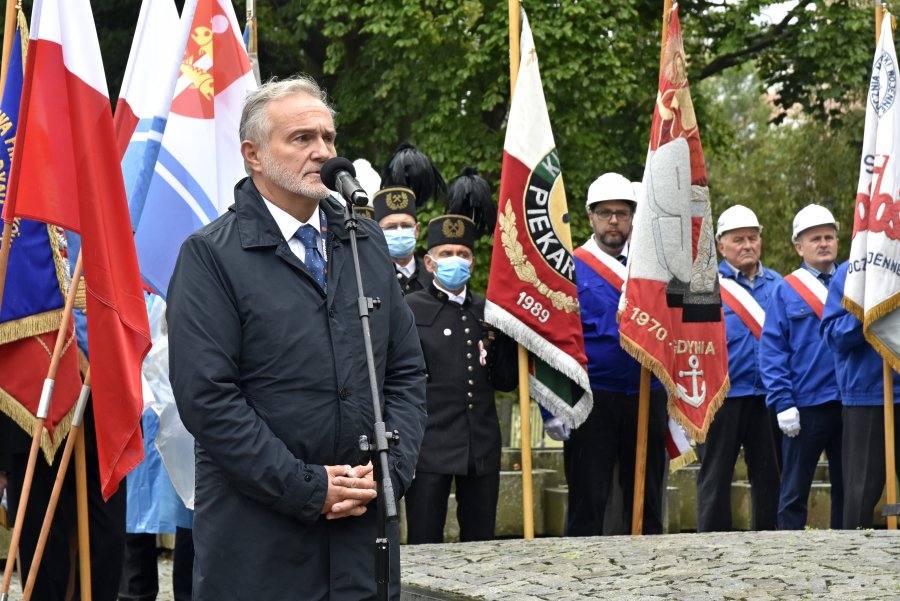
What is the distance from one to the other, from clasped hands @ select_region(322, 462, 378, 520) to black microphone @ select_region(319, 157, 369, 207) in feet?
2.42

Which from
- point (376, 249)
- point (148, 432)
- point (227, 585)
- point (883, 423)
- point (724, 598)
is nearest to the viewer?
point (227, 585)

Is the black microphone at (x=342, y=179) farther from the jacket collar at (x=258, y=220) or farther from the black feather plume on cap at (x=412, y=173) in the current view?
the black feather plume on cap at (x=412, y=173)

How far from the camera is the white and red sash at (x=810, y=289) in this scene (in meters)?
10.6

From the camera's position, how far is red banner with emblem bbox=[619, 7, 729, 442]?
890 centimetres

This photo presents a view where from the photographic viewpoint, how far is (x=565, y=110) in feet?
71.9

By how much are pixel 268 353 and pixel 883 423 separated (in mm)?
6303

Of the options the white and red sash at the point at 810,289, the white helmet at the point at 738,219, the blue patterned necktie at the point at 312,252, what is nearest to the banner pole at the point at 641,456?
the white and red sash at the point at 810,289

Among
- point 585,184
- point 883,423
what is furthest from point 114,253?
point 585,184

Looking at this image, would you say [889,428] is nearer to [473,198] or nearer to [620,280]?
[620,280]

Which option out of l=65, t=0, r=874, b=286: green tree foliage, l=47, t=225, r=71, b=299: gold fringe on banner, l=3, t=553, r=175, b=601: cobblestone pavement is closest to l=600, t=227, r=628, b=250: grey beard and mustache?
l=3, t=553, r=175, b=601: cobblestone pavement

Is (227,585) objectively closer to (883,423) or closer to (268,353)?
(268,353)

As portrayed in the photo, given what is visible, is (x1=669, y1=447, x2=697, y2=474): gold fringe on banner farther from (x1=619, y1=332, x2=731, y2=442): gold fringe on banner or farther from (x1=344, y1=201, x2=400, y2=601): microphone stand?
(x1=344, y1=201, x2=400, y2=601): microphone stand

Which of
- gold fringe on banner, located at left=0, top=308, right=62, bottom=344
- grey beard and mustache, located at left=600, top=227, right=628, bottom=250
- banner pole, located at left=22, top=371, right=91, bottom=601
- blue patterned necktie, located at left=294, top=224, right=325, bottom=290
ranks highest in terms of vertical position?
grey beard and mustache, located at left=600, top=227, right=628, bottom=250

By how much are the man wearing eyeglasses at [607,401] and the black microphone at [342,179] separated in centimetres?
479
